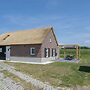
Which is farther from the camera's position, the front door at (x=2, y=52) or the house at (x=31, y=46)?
the front door at (x=2, y=52)

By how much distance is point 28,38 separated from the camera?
30688 mm

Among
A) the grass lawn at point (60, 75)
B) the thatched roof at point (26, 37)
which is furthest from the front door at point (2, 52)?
the grass lawn at point (60, 75)

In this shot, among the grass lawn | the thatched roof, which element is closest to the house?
the thatched roof

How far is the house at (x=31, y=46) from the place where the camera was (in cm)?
2831

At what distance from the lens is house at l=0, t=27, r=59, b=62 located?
92.9 ft

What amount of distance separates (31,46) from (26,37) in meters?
3.37

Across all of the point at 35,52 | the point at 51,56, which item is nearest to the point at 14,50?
the point at 35,52

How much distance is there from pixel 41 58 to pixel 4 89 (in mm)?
17604

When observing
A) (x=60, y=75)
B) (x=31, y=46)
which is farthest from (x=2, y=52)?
(x=60, y=75)

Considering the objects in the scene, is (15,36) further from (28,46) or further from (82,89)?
(82,89)

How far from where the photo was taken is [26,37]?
103 ft

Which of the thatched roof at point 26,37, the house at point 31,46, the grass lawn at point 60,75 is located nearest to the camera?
the grass lawn at point 60,75

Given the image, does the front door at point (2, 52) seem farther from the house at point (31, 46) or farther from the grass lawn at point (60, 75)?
the grass lawn at point (60, 75)

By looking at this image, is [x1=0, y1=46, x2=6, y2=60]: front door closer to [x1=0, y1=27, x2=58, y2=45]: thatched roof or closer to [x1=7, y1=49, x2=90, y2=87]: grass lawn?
[x1=0, y1=27, x2=58, y2=45]: thatched roof
